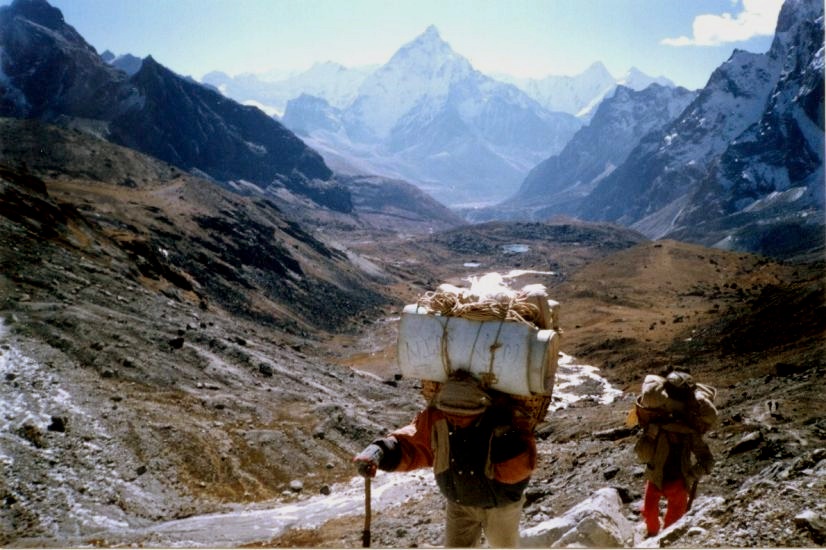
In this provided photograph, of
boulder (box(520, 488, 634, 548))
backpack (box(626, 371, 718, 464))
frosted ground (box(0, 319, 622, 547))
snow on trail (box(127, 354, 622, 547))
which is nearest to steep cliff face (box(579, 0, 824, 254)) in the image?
snow on trail (box(127, 354, 622, 547))

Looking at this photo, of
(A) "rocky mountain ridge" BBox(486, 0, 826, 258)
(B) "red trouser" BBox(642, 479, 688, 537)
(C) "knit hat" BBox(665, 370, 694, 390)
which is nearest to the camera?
(C) "knit hat" BBox(665, 370, 694, 390)

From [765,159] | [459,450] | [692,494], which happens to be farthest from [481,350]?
[765,159]

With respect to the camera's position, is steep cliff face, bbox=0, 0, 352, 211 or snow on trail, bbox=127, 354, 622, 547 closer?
snow on trail, bbox=127, 354, 622, 547

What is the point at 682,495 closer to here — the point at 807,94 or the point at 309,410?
the point at 309,410

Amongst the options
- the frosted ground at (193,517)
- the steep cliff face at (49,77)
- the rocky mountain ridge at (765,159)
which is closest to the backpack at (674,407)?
the frosted ground at (193,517)

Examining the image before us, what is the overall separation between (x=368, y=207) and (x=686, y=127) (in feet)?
377

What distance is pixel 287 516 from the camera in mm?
9516

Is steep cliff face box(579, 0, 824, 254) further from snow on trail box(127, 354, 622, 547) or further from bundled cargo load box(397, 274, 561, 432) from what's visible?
bundled cargo load box(397, 274, 561, 432)

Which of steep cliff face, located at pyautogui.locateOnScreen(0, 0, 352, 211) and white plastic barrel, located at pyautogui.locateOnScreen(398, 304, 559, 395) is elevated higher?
steep cliff face, located at pyautogui.locateOnScreen(0, 0, 352, 211)

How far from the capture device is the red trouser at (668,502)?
19.1 ft

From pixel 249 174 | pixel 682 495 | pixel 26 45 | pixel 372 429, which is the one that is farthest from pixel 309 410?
pixel 249 174

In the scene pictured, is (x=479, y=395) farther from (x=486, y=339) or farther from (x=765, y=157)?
(x=765, y=157)

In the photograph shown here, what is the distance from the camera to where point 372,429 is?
14.3m

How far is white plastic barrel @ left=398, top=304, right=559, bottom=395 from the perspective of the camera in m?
3.58
